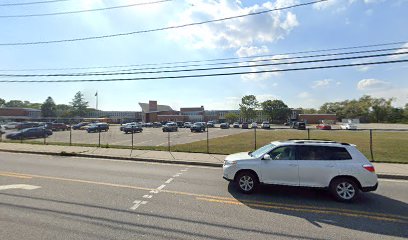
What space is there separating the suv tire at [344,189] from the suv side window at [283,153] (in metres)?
1.31

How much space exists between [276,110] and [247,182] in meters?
106

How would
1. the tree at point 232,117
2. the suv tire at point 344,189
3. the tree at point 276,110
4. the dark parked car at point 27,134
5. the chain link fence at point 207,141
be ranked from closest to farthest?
the suv tire at point 344,189 → the chain link fence at point 207,141 → the dark parked car at point 27,134 → the tree at point 276,110 → the tree at point 232,117

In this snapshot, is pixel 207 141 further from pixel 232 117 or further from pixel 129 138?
pixel 232 117

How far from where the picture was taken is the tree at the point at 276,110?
359ft

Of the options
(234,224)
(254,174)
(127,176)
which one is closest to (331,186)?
(254,174)

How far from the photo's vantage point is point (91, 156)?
49.4ft

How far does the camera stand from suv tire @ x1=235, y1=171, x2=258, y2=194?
766cm

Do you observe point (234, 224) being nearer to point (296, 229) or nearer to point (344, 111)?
point (296, 229)

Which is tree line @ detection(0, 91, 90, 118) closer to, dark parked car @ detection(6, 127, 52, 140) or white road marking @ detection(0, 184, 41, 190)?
dark parked car @ detection(6, 127, 52, 140)

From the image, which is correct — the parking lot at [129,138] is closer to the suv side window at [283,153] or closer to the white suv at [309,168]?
the white suv at [309,168]

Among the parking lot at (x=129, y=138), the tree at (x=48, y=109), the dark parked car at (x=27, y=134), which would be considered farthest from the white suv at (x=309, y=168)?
the tree at (x=48, y=109)

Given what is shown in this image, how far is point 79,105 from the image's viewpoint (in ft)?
415

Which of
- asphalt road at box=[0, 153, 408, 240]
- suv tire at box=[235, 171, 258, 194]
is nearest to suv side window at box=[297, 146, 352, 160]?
asphalt road at box=[0, 153, 408, 240]

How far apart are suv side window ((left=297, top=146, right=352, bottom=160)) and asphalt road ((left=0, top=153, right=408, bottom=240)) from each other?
114cm
